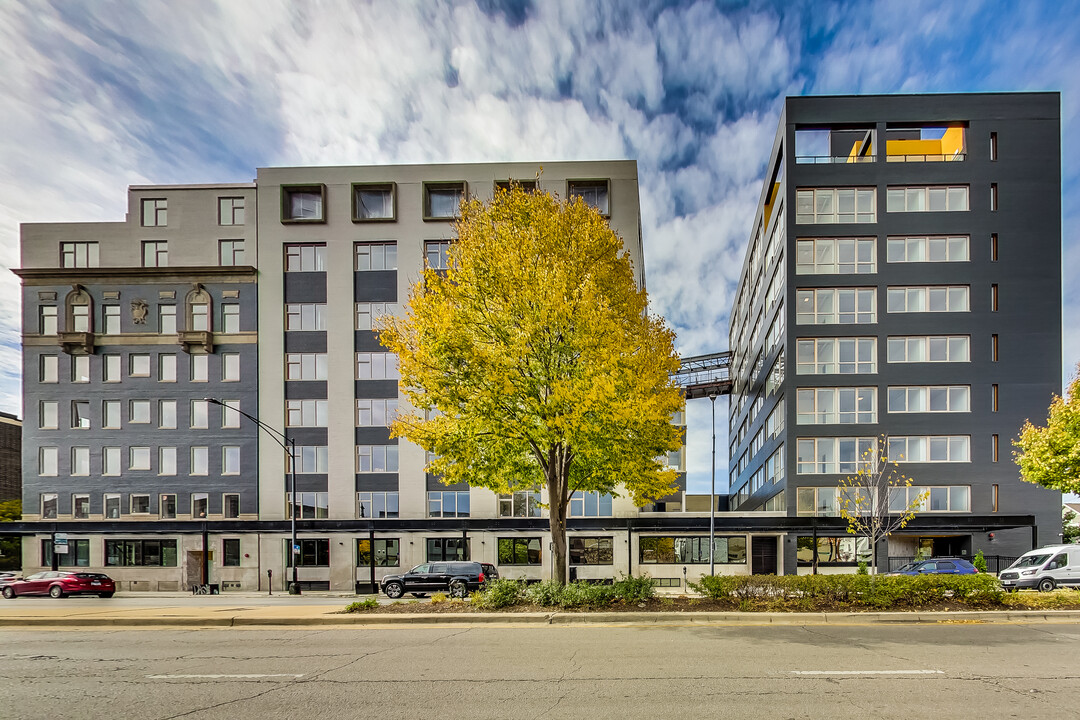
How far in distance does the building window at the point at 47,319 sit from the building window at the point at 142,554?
1535 cm

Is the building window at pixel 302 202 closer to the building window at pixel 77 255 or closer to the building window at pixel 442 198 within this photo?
the building window at pixel 442 198

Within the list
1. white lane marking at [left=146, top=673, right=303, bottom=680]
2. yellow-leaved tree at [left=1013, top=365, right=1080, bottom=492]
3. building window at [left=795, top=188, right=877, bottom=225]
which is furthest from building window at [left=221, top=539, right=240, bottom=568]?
building window at [left=795, top=188, right=877, bottom=225]

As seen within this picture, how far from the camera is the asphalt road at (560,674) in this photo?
23.6 feet

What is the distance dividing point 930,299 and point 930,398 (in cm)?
A: 648

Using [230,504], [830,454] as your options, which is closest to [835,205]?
[830,454]

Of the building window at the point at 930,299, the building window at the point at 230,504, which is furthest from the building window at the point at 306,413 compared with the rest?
the building window at the point at 930,299

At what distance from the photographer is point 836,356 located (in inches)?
1503

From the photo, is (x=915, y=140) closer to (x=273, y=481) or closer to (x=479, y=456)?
(x=479, y=456)

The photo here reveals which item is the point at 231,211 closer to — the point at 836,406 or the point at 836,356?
the point at 836,356

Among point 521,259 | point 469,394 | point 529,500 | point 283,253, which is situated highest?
point 283,253

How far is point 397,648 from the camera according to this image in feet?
35.2

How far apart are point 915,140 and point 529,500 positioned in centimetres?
3864

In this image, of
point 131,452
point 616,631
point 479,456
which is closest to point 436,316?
point 479,456

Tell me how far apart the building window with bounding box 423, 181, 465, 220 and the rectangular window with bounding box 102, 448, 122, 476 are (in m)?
26.6
